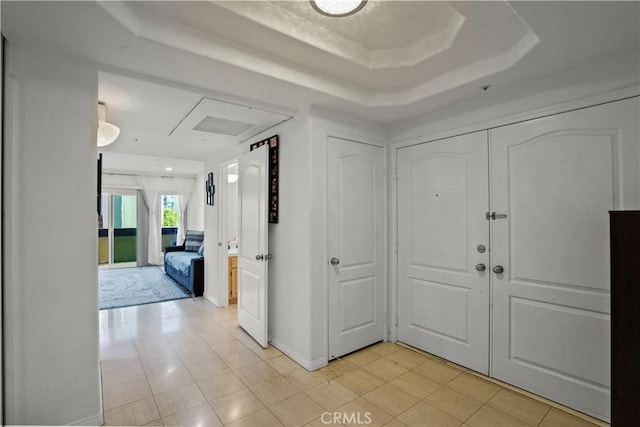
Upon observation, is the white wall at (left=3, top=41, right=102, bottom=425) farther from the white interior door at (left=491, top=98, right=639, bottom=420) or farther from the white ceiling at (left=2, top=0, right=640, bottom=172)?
the white interior door at (left=491, top=98, right=639, bottom=420)

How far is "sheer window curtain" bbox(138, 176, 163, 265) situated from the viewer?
302 inches

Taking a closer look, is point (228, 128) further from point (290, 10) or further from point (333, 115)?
point (290, 10)

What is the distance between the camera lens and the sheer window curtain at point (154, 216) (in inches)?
302

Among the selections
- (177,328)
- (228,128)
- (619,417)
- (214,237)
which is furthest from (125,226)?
(619,417)

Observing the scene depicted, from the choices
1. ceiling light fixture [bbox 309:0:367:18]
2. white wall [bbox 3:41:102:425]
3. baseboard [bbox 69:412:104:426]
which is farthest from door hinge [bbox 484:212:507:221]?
baseboard [bbox 69:412:104:426]

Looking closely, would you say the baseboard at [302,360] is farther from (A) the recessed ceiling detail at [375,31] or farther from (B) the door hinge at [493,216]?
(A) the recessed ceiling detail at [375,31]

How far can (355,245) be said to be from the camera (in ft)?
9.78

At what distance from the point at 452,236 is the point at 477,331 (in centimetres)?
81

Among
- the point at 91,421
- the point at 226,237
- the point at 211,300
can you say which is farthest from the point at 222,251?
the point at 91,421

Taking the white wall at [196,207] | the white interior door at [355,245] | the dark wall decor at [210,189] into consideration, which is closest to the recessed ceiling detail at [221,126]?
the white interior door at [355,245]

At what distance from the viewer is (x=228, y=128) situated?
3.37 metres

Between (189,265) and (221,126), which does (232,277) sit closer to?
(189,265)

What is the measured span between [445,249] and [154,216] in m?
7.28

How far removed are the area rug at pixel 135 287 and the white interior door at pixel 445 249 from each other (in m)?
3.76
